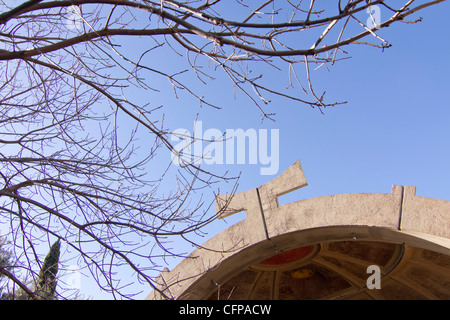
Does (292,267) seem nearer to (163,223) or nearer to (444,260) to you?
(444,260)

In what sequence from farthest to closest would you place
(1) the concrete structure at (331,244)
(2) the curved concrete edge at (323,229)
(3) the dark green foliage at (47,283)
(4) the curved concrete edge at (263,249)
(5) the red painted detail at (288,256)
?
(5) the red painted detail at (288,256) < (4) the curved concrete edge at (263,249) < (1) the concrete structure at (331,244) < (2) the curved concrete edge at (323,229) < (3) the dark green foliage at (47,283)

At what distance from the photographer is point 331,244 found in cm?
1273

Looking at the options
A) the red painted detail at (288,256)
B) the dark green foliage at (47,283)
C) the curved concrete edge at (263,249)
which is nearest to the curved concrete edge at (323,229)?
the curved concrete edge at (263,249)

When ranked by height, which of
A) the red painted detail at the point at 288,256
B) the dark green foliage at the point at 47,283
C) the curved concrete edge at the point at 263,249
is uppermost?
the red painted detail at the point at 288,256

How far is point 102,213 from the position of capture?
177 inches

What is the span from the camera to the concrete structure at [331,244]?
8305mm

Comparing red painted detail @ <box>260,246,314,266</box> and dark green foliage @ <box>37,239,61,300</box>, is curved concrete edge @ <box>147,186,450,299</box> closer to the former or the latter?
red painted detail @ <box>260,246,314,266</box>

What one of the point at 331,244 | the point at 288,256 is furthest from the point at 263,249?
the point at 331,244

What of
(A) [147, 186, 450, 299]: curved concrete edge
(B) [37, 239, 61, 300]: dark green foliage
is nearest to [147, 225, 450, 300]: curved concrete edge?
(A) [147, 186, 450, 299]: curved concrete edge

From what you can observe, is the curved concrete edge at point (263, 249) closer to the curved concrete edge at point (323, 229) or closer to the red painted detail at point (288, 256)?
the curved concrete edge at point (323, 229)

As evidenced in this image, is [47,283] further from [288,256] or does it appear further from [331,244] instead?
[331,244]
